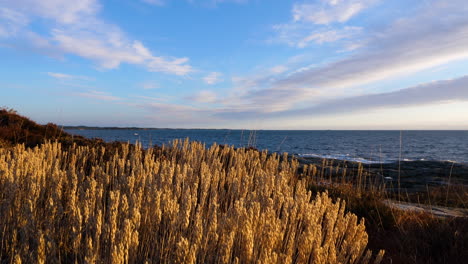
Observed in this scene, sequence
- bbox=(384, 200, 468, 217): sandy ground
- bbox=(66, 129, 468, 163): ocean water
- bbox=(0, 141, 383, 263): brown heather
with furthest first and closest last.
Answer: bbox=(66, 129, 468, 163): ocean water, bbox=(384, 200, 468, 217): sandy ground, bbox=(0, 141, 383, 263): brown heather

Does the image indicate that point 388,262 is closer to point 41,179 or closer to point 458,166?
point 41,179

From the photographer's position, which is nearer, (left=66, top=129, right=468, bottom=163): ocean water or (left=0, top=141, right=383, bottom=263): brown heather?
(left=0, top=141, right=383, bottom=263): brown heather

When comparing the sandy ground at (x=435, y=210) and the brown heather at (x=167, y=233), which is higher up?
the brown heather at (x=167, y=233)

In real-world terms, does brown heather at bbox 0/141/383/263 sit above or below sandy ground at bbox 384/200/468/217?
above

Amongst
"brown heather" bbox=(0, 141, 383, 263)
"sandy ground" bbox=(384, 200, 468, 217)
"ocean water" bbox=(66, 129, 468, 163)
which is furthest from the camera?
"ocean water" bbox=(66, 129, 468, 163)

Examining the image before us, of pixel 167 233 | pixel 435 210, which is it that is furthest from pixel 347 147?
pixel 167 233

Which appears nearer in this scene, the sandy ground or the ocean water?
the sandy ground

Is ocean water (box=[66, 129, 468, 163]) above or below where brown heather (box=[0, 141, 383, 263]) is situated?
below

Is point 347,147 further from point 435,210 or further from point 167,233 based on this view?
point 167,233

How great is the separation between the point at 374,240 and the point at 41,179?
15.9ft

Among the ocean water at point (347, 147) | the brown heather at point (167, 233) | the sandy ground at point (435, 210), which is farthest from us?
the ocean water at point (347, 147)

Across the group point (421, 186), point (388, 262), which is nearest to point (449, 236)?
point (388, 262)

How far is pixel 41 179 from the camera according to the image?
400cm

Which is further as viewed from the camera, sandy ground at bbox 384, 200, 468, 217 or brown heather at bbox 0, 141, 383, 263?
→ sandy ground at bbox 384, 200, 468, 217
